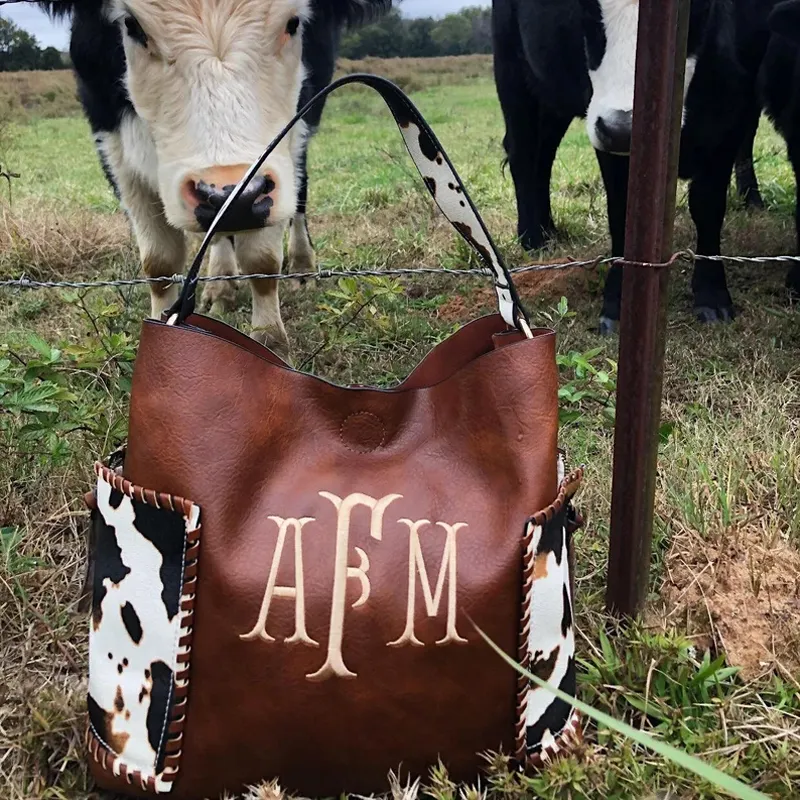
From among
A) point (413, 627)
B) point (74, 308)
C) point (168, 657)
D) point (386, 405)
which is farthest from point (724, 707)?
point (74, 308)

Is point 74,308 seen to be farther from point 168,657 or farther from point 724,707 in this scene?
point 724,707

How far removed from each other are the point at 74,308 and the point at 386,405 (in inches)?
95.2

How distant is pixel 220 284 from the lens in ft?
11.2

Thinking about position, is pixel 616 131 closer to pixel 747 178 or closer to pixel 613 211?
pixel 613 211

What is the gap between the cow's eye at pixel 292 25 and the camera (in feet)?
7.32

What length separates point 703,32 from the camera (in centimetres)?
268

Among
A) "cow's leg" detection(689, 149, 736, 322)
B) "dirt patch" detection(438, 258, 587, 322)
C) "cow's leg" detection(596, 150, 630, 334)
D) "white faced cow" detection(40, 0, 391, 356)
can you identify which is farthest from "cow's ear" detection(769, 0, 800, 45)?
"white faced cow" detection(40, 0, 391, 356)

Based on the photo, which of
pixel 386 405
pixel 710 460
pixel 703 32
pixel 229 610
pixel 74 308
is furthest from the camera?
pixel 74 308

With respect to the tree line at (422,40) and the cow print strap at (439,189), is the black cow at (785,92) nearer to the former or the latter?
the cow print strap at (439,189)

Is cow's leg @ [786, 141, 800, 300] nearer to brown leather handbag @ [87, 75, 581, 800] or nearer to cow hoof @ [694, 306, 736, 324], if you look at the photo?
cow hoof @ [694, 306, 736, 324]

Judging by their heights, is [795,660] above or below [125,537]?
below

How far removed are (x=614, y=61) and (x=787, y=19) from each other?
51 centimetres

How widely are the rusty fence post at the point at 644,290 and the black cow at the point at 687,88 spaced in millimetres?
1282

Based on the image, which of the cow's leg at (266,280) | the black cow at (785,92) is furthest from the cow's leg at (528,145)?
the cow's leg at (266,280)
